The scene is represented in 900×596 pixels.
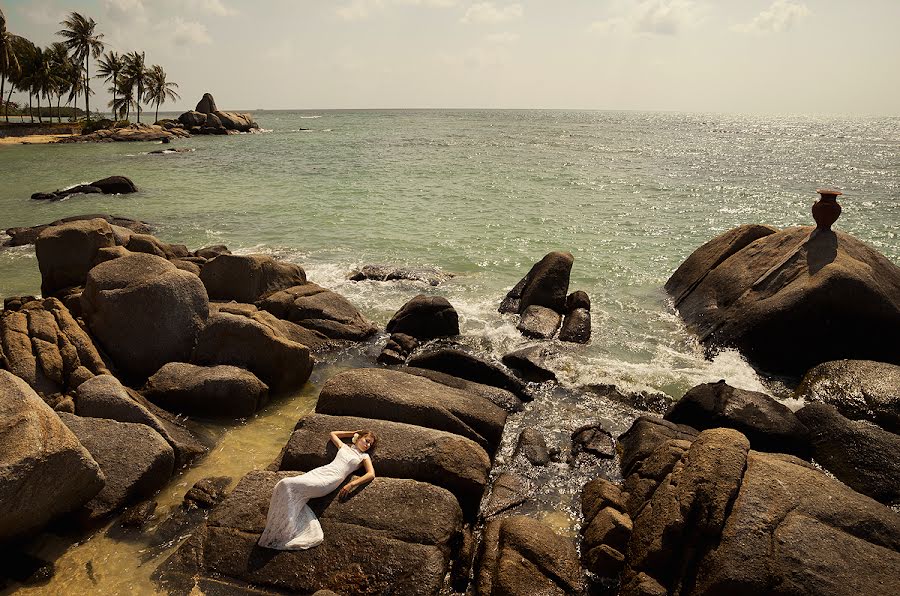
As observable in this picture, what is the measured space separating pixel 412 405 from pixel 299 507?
288cm

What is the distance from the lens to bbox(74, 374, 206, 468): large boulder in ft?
30.1

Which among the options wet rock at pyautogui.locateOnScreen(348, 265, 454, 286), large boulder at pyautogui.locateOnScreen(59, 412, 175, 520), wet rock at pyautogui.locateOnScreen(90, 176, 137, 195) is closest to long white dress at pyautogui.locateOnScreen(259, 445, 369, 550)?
large boulder at pyautogui.locateOnScreen(59, 412, 175, 520)

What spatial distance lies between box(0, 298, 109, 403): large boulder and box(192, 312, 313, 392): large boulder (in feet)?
6.55

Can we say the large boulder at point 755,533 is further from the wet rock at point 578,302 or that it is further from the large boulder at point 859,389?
the wet rock at point 578,302

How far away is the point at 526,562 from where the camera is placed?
689cm

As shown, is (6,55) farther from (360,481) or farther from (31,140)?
(360,481)

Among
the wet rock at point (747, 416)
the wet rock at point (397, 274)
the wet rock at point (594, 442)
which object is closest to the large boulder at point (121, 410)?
the wet rock at point (594, 442)

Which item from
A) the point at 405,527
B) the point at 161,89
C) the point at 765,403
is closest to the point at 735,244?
the point at 765,403

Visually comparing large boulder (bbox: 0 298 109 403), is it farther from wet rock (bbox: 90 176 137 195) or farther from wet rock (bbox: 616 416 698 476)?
wet rock (bbox: 90 176 137 195)

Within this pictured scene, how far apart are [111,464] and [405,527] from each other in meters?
4.84

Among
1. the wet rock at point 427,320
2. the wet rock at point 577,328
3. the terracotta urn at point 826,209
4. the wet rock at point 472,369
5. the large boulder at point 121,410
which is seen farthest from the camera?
the wet rock at point 577,328

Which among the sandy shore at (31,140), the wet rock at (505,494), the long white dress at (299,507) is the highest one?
the sandy shore at (31,140)

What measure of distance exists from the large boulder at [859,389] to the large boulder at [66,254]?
61.5 ft

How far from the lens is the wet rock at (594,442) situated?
10.2 metres
